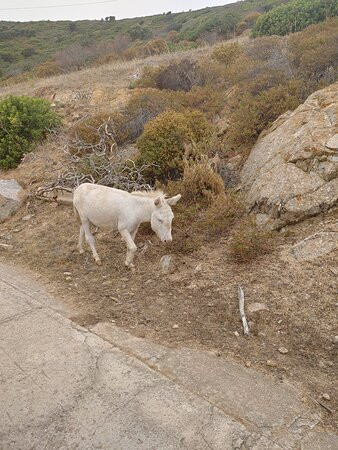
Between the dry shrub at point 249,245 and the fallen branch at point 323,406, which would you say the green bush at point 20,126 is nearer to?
the dry shrub at point 249,245

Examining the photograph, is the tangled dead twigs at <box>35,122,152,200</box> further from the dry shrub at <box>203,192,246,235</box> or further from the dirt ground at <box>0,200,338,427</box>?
the dry shrub at <box>203,192,246,235</box>

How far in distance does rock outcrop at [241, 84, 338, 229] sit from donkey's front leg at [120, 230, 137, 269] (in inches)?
89.6

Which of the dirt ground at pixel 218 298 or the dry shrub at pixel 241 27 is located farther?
the dry shrub at pixel 241 27

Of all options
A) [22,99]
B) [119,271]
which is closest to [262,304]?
[119,271]

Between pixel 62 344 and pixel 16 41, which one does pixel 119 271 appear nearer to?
pixel 62 344

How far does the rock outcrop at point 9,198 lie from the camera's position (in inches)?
399

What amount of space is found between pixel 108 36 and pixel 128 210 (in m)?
45.1

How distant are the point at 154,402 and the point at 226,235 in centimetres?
369

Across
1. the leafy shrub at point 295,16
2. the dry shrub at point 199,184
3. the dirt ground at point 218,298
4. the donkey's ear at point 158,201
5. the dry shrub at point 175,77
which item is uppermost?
the leafy shrub at point 295,16

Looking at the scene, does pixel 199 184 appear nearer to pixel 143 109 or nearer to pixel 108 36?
pixel 143 109

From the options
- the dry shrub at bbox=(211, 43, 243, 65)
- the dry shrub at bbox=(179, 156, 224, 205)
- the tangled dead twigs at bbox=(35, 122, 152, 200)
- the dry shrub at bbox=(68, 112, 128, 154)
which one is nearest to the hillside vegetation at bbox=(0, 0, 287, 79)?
the dry shrub at bbox=(211, 43, 243, 65)

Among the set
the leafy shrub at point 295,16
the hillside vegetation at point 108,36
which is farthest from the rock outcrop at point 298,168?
the hillside vegetation at point 108,36

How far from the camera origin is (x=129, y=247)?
266 inches

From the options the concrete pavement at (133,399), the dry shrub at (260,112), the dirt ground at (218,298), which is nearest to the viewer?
the concrete pavement at (133,399)
